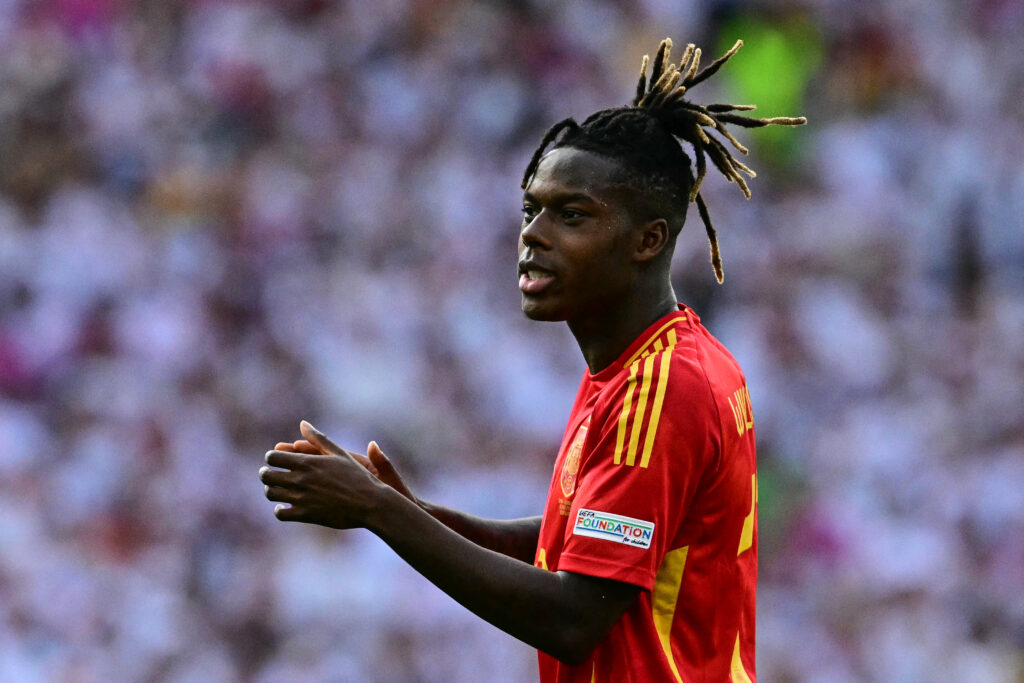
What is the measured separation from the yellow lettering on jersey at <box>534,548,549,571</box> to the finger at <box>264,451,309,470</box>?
74 centimetres

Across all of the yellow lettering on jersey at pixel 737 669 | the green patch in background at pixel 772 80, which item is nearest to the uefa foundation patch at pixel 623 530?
the yellow lettering on jersey at pixel 737 669

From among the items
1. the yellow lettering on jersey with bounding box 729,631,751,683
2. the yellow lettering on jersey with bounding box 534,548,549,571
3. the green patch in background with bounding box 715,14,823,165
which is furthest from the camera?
the green patch in background with bounding box 715,14,823,165

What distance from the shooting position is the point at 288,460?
329 centimetres

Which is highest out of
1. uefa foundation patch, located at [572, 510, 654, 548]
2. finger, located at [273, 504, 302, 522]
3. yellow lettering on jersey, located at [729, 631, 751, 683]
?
uefa foundation patch, located at [572, 510, 654, 548]

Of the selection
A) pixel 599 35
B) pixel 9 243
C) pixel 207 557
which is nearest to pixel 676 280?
pixel 599 35

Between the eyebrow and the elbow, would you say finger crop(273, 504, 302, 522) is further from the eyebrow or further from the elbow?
the eyebrow

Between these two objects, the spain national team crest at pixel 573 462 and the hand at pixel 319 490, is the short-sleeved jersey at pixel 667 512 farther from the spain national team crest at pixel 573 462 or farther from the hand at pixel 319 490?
the hand at pixel 319 490

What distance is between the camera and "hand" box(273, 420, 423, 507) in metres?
3.37

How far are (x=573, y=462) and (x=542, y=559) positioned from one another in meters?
0.26

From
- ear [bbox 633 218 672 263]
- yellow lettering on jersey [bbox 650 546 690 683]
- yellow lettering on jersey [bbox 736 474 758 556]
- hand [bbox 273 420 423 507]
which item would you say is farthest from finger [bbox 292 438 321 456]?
yellow lettering on jersey [bbox 736 474 758 556]

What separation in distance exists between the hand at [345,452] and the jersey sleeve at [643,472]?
455 mm

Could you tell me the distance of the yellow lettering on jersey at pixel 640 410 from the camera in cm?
346

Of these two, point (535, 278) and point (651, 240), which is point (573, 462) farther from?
point (651, 240)

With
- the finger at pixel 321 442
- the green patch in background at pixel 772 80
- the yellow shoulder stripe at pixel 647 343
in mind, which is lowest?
the finger at pixel 321 442
